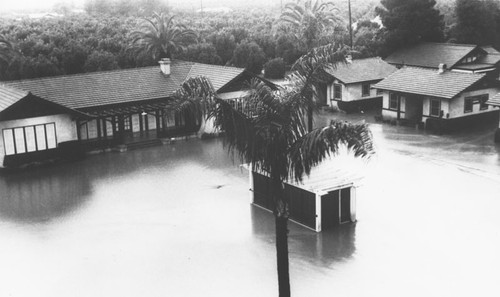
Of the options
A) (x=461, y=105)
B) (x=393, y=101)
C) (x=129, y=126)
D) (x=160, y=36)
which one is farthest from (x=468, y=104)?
(x=160, y=36)

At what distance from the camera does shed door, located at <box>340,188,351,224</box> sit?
21.3m

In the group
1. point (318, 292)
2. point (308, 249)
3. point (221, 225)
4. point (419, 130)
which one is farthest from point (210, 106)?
point (419, 130)

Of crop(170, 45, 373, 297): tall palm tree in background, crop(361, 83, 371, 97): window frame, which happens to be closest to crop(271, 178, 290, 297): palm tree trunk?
crop(170, 45, 373, 297): tall palm tree in background

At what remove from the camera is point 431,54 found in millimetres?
50125

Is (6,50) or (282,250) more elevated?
(6,50)

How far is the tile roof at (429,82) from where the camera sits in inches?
1406

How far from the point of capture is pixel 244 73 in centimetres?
3656

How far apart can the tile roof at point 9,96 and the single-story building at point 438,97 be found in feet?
71.4

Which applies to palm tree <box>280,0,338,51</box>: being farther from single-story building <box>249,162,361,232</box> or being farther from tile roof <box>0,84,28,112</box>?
single-story building <box>249,162,361,232</box>

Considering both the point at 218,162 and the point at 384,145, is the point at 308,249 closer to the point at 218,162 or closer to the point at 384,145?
the point at 218,162

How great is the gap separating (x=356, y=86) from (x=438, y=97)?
25.2 ft

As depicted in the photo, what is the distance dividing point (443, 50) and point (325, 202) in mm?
33266

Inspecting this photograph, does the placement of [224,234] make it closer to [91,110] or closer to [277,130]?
[277,130]

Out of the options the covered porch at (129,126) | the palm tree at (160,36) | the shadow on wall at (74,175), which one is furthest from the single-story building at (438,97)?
the palm tree at (160,36)
